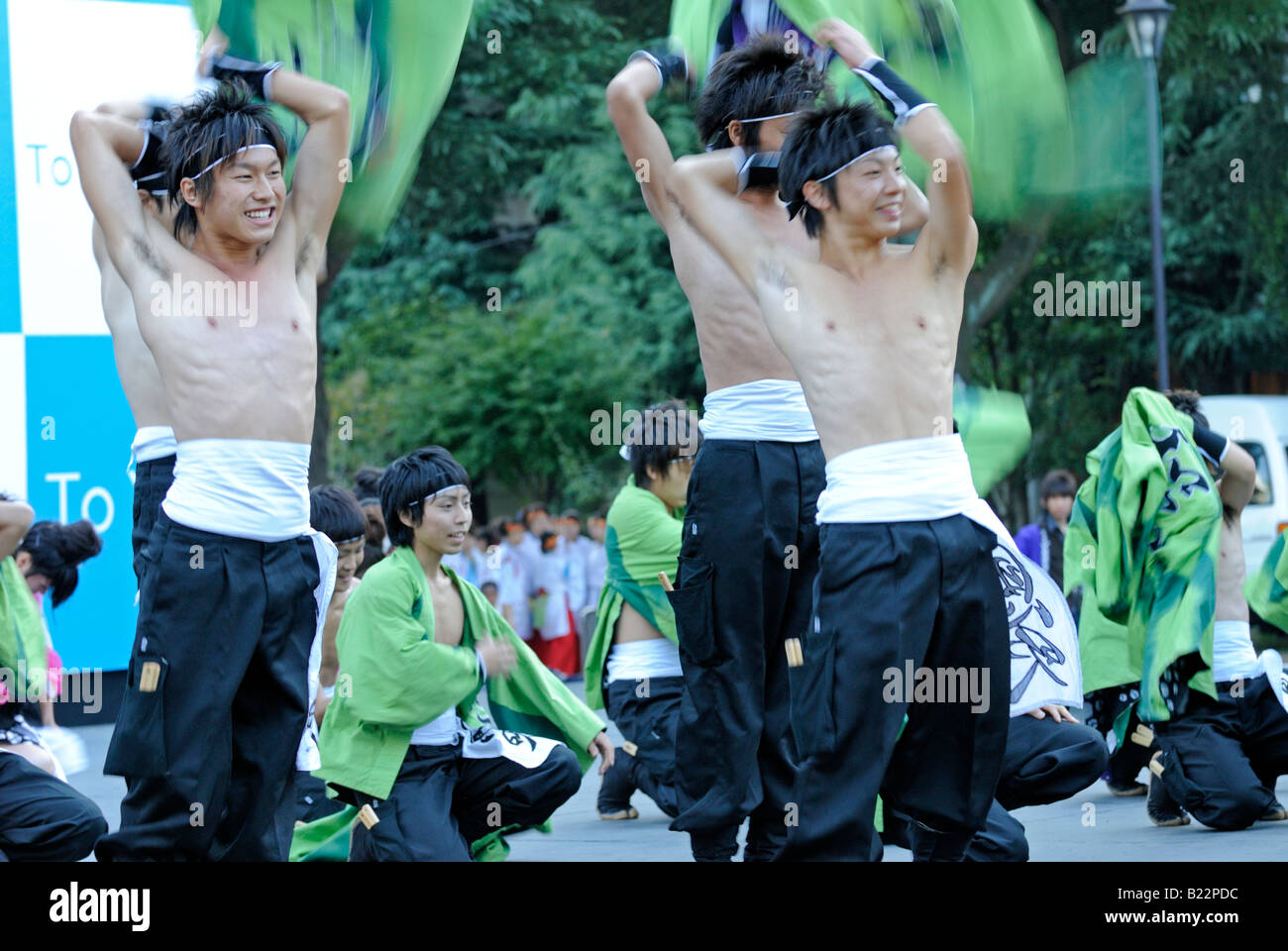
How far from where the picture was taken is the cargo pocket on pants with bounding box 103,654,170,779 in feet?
13.3

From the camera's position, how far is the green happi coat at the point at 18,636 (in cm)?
532

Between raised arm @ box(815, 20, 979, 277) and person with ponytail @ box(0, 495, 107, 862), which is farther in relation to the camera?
person with ponytail @ box(0, 495, 107, 862)

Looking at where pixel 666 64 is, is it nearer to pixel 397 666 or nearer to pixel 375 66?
pixel 375 66

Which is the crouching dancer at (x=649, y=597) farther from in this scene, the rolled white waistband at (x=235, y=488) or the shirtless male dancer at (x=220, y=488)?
the rolled white waistband at (x=235, y=488)

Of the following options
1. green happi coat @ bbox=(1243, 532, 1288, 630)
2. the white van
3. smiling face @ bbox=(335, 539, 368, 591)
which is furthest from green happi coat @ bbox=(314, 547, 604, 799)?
the white van

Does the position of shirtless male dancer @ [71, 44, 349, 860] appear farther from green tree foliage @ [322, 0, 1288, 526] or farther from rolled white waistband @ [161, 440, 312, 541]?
green tree foliage @ [322, 0, 1288, 526]

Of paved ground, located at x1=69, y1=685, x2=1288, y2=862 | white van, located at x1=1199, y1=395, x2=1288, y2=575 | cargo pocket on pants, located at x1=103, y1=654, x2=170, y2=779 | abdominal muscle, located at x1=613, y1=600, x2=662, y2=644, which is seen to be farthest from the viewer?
white van, located at x1=1199, y1=395, x2=1288, y2=575

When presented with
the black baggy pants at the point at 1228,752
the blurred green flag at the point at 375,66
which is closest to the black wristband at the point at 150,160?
the blurred green flag at the point at 375,66

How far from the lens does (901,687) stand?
383cm

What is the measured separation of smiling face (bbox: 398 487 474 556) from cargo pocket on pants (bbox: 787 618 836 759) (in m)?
1.75

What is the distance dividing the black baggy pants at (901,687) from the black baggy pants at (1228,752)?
266cm

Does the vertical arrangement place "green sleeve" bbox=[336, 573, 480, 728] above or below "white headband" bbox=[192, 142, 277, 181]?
below

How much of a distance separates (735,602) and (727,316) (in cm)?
79

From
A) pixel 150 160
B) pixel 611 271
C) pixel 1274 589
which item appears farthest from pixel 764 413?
pixel 611 271
